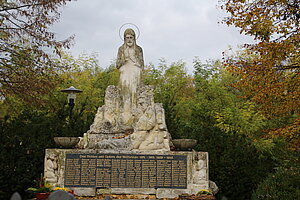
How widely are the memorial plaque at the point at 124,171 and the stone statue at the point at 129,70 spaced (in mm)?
1623

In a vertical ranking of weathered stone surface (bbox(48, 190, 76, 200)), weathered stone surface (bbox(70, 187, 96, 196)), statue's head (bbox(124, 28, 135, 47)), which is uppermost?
statue's head (bbox(124, 28, 135, 47))

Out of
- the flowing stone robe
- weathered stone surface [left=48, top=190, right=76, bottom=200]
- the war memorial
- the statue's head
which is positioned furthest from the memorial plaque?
weathered stone surface [left=48, top=190, right=76, bottom=200]

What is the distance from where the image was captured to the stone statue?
40.0ft

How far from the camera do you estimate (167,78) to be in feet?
89.8

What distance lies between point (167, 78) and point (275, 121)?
925 centimetres

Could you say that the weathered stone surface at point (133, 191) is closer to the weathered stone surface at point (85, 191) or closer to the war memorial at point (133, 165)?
the war memorial at point (133, 165)

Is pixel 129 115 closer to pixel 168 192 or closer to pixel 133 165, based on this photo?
pixel 133 165

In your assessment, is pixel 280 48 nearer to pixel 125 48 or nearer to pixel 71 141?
pixel 125 48

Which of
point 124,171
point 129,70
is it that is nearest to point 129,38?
point 129,70

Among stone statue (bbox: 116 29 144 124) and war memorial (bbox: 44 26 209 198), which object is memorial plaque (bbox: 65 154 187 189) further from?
stone statue (bbox: 116 29 144 124)

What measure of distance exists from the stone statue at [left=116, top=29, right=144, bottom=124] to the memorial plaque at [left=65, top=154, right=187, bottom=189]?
162cm

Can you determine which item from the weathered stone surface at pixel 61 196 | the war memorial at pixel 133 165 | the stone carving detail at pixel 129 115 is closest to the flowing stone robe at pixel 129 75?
the stone carving detail at pixel 129 115

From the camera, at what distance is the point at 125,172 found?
35.3ft

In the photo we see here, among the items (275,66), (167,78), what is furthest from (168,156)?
(167,78)
